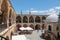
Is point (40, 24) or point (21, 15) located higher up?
point (21, 15)

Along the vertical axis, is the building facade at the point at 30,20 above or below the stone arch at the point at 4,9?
below

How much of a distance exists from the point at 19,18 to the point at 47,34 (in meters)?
27.9

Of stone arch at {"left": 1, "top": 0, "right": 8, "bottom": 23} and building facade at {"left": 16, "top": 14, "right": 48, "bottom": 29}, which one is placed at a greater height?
stone arch at {"left": 1, "top": 0, "right": 8, "bottom": 23}

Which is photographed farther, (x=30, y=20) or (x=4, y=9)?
(x=30, y=20)

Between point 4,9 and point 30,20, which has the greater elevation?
point 4,9

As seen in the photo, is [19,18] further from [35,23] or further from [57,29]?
[57,29]

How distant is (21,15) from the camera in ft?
148

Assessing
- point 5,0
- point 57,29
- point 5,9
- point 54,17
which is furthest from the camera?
point 54,17

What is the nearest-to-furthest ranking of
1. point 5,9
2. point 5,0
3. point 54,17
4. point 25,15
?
1. point 5,0
2. point 5,9
3. point 54,17
4. point 25,15

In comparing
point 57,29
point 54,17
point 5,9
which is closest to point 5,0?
point 5,9

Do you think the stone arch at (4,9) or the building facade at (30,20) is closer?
the stone arch at (4,9)

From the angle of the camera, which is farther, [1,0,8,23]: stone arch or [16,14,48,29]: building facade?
[16,14,48,29]: building facade

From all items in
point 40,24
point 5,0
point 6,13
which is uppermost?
point 5,0

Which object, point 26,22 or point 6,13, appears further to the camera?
point 26,22
